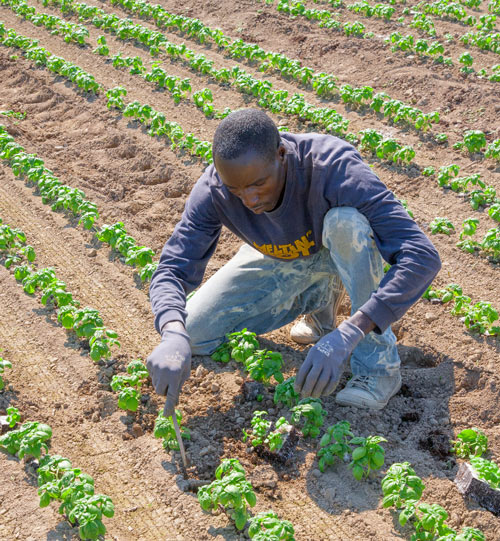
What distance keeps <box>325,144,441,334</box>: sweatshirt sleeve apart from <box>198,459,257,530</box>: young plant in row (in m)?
0.94

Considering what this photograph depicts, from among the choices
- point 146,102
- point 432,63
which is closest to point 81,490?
point 146,102

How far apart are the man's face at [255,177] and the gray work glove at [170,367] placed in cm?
75

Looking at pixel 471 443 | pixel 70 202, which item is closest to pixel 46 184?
pixel 70 202

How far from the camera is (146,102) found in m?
7.97

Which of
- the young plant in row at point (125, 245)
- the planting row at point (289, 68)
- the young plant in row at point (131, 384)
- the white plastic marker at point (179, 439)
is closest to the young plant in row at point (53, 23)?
the planting row at point (289, 68)

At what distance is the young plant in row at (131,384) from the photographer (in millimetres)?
3838

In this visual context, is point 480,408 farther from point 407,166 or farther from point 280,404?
point 407,166

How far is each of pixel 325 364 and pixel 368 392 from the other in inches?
27.9

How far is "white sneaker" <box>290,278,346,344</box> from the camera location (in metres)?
4.45

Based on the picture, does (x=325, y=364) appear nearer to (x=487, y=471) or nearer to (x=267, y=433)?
(x=267, y=433)

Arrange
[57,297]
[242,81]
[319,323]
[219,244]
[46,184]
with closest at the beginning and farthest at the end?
[319,323]
[57,297]
[219,244]
[46,184]
[242,81]

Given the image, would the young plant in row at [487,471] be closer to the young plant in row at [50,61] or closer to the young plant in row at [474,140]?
the young plant in row at [474,140]

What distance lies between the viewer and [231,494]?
10.2ft

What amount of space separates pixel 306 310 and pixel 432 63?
5.20 meters
